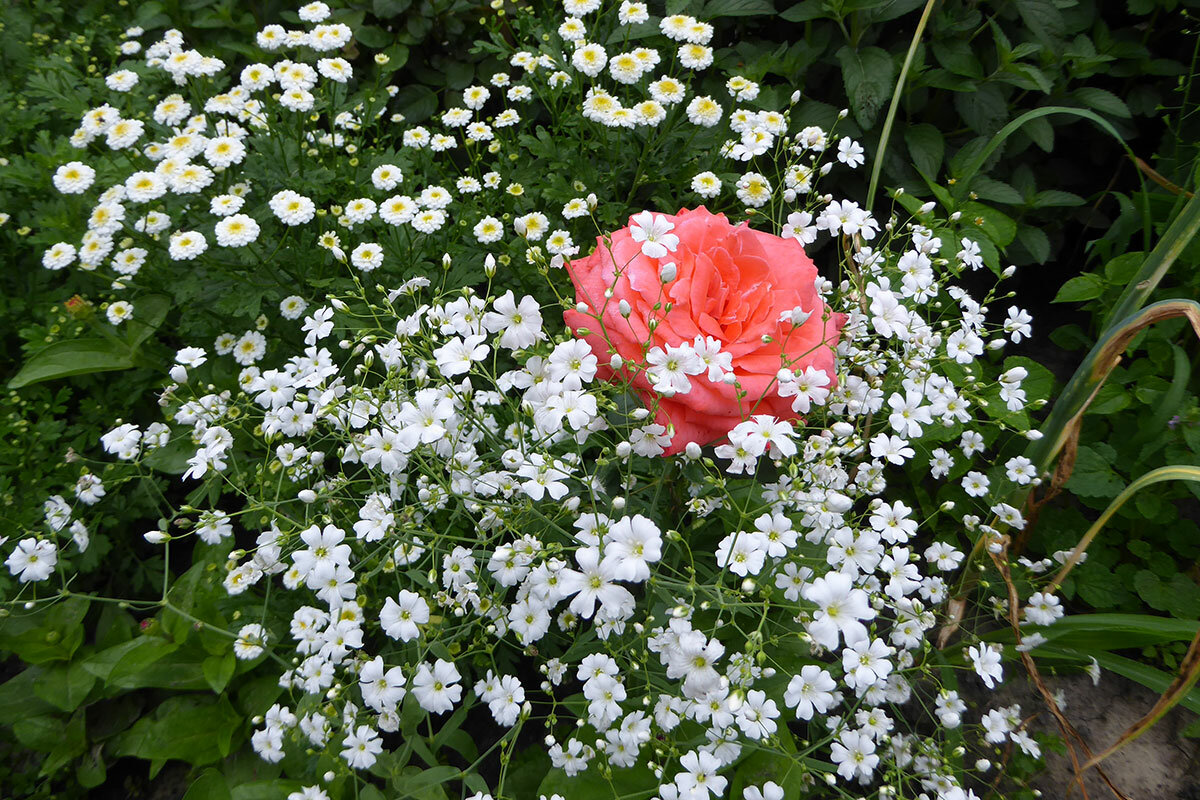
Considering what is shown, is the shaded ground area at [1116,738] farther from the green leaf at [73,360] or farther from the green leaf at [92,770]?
the green leaf at [73,360]

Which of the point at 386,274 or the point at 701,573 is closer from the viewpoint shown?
the point at 701,573

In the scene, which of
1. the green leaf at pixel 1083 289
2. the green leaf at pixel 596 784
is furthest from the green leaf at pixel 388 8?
the green leaf at pixel 596 784

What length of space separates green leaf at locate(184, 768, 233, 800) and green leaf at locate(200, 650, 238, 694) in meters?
0.22

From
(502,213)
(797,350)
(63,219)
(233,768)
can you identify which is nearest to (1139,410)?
(797,350)

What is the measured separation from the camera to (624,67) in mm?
2393

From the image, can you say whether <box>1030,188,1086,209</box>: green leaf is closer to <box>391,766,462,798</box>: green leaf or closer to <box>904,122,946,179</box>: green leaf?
<box>904,122,946,179</box>: green leaf

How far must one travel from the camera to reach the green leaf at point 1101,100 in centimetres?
→ 269

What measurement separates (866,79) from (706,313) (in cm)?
153

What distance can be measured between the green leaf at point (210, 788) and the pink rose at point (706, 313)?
52.0 inches

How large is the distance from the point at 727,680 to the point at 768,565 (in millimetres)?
318

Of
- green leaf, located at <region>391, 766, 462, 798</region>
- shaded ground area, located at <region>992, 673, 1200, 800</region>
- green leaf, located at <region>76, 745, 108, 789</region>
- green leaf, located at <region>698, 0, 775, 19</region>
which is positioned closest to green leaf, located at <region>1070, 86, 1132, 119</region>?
green leaf, located at <region>698, 0, 775, 19</region>

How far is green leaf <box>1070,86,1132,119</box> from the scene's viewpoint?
106 inches

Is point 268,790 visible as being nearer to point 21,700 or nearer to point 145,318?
point 21,700

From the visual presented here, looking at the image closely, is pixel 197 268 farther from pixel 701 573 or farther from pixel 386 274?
pixel 701 573
